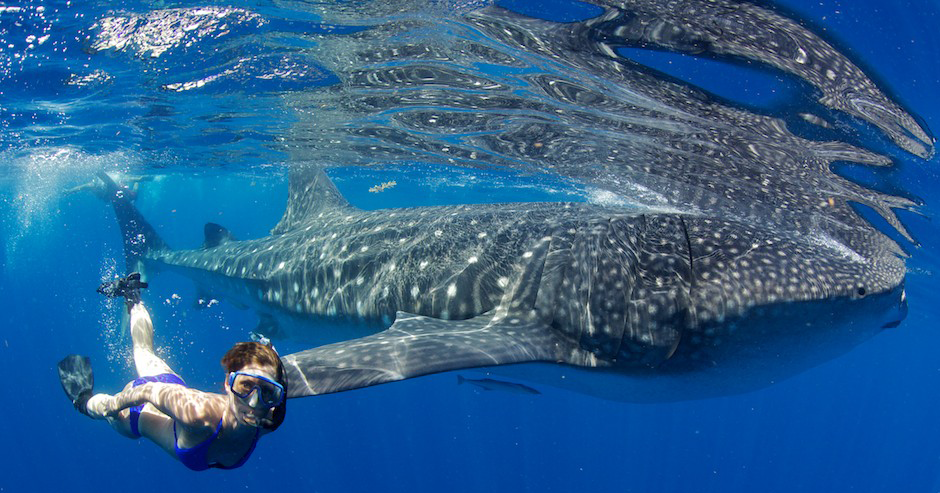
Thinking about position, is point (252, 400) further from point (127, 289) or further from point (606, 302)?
point (127, 289)

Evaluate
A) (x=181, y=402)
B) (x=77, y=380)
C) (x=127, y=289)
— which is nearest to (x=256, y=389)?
(x=181, y=402)

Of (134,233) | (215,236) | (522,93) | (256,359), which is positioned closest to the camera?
(256,359)

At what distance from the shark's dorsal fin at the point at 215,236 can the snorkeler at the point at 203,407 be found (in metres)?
4.81

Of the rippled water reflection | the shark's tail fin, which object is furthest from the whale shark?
the shark's tail fin

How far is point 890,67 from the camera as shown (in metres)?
5.50

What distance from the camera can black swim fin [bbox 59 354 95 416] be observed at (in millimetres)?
5680

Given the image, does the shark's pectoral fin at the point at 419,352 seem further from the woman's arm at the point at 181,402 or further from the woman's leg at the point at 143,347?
the woman's leg at the point at 143,347

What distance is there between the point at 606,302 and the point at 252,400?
3.07 metres

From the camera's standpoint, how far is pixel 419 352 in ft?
11.9

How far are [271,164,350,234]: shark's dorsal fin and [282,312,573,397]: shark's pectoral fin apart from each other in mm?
5073

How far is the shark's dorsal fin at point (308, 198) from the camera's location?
9.52 meters

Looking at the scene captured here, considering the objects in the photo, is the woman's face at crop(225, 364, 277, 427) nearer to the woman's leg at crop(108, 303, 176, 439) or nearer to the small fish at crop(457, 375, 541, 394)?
the woman's leg at crop(108, 303, 176, 439)

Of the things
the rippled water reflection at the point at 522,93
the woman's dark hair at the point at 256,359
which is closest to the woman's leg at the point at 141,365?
the woman's dark hair at the point at 256,359

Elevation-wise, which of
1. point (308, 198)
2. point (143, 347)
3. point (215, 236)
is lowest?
point (215, 236)
